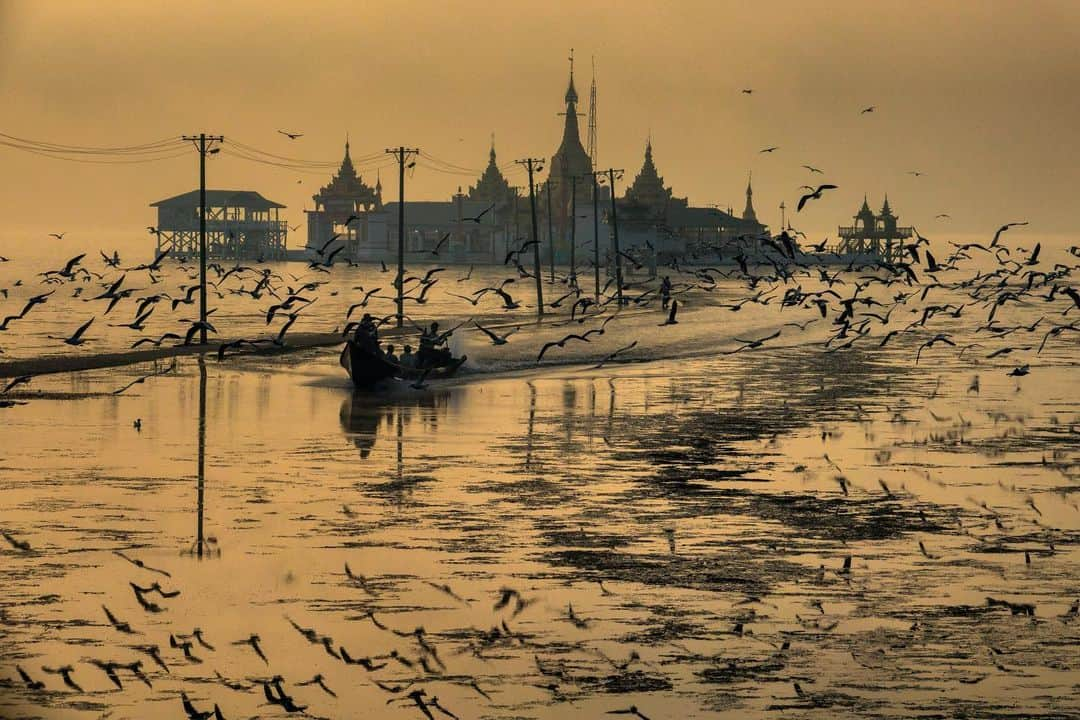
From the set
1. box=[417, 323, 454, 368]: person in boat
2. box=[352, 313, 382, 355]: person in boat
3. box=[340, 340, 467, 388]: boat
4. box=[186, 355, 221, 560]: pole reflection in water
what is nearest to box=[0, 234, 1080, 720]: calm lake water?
box=[186, 355, 221, 560]: pole reflection in water

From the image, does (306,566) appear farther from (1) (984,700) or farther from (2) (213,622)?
(1) (984,700)

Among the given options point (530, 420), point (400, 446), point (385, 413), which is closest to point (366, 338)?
point (385, 413)

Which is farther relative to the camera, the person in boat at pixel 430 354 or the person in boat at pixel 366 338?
the person in boat at pixel 430 354

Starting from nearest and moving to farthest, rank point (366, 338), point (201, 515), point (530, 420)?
point (201, 515) → point (530, 420) → point (366, 338)

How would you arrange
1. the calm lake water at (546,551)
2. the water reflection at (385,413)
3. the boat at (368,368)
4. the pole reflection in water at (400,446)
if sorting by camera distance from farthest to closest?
1. the boat at (368,368)
2. the water reflection at (385,413)
3. the pole reflection in water at (400,446)
4. the calm lake water at (546,551)

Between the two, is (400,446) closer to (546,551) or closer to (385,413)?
(385,413)


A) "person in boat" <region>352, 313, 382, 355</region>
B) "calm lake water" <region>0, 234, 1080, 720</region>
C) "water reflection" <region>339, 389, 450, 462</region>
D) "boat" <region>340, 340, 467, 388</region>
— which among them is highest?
"person in boat" <region>352, 313, 382, 355</region>

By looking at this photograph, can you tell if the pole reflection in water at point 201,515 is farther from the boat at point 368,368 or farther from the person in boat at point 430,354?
the person in boat at point 430,354

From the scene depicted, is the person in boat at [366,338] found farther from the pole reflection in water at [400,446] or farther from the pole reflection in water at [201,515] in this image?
the pole reflection in water at [201,515]

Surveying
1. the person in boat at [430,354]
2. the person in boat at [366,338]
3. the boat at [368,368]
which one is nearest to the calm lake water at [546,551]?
the boat at [368,368]

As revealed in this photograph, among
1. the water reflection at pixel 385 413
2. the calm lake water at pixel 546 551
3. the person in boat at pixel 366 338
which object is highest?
the person in boat at pixel 366 338

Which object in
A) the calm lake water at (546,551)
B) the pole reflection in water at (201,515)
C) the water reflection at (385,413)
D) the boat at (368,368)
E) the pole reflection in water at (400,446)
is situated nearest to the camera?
the calm lake water at (546,551)

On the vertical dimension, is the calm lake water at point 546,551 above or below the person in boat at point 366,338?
below

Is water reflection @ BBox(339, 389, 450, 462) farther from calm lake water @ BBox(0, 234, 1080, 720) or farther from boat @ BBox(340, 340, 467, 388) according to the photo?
boat @ BBox(340, 340, 467, 388)
